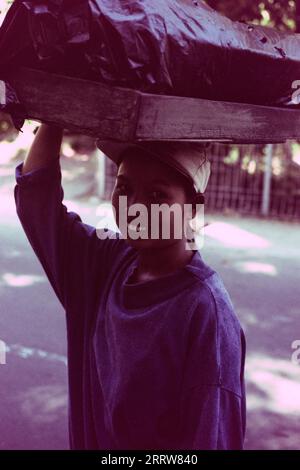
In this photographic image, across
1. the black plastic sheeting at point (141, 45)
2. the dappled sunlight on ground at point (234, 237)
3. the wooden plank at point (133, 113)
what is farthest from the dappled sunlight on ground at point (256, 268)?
the black plastic sheeting at point (141, 45)

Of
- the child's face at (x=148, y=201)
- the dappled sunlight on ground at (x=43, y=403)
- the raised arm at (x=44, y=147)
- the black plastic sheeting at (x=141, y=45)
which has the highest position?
the black plastic sheeting at (x=141, y=45)

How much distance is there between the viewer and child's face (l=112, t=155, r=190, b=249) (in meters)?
1.33

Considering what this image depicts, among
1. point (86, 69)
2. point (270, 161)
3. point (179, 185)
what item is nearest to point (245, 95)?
point (179, 185)

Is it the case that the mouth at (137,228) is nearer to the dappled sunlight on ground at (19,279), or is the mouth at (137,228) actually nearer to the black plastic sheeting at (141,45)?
the black plastic sheeting at (141,45)

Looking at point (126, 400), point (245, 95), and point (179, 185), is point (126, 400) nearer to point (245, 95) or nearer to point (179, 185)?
point (179, 185)

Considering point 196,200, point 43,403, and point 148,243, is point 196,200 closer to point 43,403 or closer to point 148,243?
point 148,243

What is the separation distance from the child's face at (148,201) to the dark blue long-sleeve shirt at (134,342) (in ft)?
0.33

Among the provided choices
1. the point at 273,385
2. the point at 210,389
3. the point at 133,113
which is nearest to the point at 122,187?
the point at 133,113

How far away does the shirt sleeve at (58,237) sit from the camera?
1502 mm

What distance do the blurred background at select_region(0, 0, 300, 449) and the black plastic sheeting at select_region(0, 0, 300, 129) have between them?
0.41m

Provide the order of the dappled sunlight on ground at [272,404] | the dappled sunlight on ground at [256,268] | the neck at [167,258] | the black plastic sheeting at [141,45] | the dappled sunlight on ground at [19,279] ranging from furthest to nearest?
the dappled sunlight on ground at [256,268] → the dappled sunlight on ground at [19,279] → the dappled sunlight on ground at [272,404] → the neck at [167,258] → the black plastic sheeting at [141,45]

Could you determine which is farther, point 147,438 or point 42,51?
point 147,438

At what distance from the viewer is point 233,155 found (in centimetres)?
905

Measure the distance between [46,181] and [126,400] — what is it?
58 centimetres
